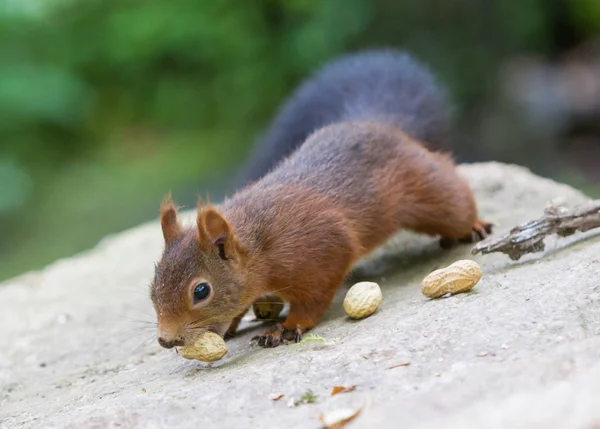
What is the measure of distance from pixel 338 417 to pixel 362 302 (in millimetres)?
960

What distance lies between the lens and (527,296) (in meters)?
2.24

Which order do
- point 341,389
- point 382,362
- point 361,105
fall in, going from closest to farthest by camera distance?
point 341,389
point 382,362
point 361,105

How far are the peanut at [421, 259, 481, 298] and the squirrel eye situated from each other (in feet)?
2.34

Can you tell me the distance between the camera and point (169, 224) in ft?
8.54

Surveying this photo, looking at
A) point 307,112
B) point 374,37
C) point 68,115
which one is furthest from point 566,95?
point 68,115

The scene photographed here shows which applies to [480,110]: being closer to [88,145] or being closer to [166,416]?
[88,145]

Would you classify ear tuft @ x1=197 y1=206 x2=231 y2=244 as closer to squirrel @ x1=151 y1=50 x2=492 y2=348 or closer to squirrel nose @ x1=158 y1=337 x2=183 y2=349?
squirrel @ x1=151 y1=50 x2=492 y2=348

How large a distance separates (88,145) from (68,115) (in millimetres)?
672

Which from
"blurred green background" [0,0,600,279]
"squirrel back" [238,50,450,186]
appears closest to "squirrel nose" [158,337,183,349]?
"squirrel back" [238,50,450,186]

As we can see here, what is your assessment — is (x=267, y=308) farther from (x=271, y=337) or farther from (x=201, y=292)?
(x=201, y=292)

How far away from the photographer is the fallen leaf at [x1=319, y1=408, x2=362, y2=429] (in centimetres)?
165

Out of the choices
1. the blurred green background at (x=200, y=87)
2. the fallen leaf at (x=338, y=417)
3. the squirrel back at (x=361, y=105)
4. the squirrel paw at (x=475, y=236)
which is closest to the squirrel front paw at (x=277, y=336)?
the fallen leaf at (x=338, y=417)

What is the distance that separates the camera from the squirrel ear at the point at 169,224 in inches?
102

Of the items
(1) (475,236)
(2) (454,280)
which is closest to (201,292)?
(2) (454,280)
